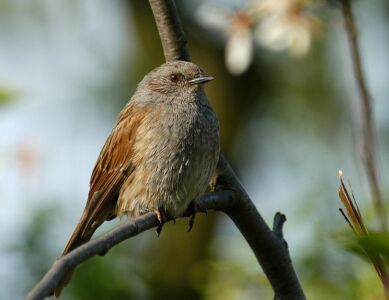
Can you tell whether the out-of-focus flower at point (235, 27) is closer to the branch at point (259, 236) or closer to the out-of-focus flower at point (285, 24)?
the out-of-focus flower at point (285, 24)

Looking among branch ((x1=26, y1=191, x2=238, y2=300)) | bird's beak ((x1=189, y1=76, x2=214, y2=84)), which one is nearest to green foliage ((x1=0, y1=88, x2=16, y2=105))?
branch ((x1=26, y1=191, x2=238, y2=300))

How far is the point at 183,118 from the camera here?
229 inches

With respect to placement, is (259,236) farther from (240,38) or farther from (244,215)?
(240,38)

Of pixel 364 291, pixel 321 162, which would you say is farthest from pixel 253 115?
pixel 364 291

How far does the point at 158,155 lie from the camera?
5.61 m

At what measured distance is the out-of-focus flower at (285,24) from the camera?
556 centimetres

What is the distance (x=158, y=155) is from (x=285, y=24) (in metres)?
1.21

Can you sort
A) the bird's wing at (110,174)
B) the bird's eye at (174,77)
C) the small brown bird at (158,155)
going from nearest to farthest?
the small brown bird at (158,155) → the bird's wing at (110,174) → the bird's eye at (174,77)

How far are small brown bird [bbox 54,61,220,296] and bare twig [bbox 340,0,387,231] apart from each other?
1816mm

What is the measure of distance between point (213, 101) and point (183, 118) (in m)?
6.16

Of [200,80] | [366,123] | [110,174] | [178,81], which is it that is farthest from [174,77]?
[366,123]

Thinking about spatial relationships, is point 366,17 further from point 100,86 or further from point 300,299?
point 300,299

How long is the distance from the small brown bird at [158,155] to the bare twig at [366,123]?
5.96ft

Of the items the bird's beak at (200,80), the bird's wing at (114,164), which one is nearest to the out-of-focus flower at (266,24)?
the bird's beak at (200,80)
